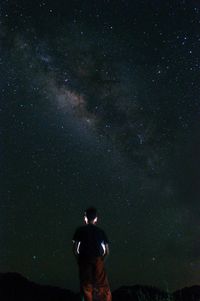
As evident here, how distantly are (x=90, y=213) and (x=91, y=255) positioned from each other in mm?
626

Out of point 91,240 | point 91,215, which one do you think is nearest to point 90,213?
point 91,215

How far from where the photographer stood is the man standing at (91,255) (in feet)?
22.2

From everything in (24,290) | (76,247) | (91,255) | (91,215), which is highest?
(24,290)

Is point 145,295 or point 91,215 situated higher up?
point 91,215

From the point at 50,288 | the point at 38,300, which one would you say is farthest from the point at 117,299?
the point at 50,288

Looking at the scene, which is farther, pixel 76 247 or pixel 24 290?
pixel 24 290

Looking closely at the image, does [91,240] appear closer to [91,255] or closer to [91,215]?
[91,255]

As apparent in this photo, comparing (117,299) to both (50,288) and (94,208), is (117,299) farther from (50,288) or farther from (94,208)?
(94,208)

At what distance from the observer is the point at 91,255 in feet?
A: 22.2

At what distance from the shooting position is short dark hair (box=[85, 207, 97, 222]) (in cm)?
683

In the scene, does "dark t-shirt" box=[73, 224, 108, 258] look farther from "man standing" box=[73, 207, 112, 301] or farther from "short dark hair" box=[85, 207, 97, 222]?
"short dark hair" box=[85, 207, 97, 222]

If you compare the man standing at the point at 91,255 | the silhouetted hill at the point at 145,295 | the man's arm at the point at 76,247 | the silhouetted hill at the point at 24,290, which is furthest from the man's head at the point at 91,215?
the silhouetted hill at the point at 24,290

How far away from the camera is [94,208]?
688 cm

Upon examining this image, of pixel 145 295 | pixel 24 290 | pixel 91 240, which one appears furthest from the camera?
pixel 24 290
